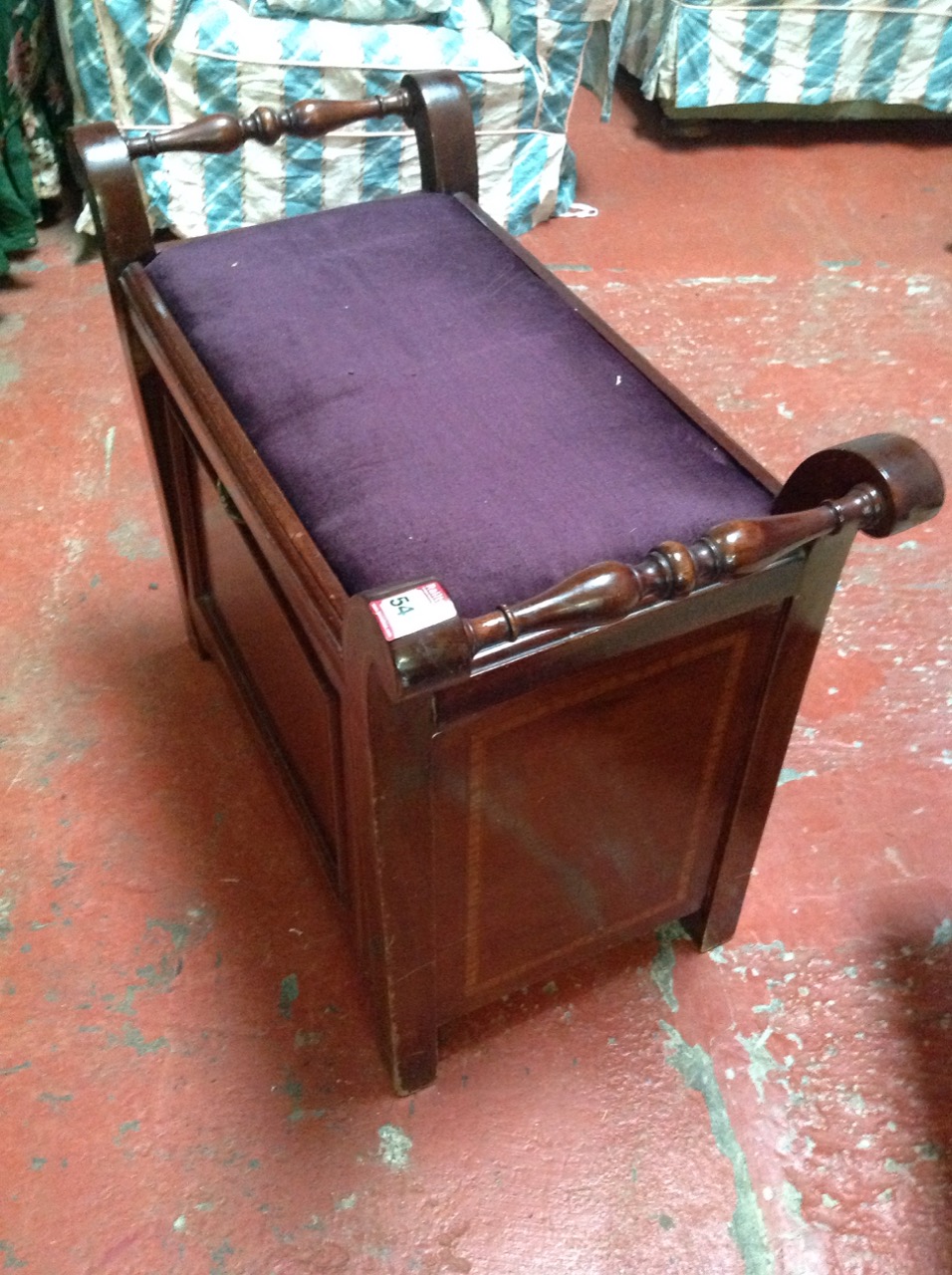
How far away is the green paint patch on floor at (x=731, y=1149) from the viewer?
114 cm

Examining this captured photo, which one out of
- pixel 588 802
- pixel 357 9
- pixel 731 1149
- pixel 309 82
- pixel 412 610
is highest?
pixel 412 610

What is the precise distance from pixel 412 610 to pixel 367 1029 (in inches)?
30.8

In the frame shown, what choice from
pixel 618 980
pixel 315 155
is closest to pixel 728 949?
pixel 618 980

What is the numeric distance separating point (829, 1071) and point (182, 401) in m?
1.06

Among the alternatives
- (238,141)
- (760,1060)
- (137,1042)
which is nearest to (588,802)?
(760,1060)

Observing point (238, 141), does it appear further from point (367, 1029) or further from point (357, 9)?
point (357, 9)

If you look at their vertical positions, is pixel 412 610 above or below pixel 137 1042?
above

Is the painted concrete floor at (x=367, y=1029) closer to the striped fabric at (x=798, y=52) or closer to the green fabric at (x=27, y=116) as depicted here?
the green fabric at (x=27, y=116)

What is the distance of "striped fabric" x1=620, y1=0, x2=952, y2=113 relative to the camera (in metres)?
2.85

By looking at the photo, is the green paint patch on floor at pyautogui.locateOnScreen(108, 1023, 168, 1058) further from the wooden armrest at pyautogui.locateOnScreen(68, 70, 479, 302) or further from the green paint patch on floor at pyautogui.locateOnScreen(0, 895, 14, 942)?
the wooden armrest at pyautogui.locateOnScreen(68, 70, 479, 302)

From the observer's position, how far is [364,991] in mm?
1322

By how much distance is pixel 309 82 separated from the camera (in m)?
2.36

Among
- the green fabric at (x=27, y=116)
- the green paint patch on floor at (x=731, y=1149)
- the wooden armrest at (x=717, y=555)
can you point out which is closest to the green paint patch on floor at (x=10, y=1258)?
the green paint patch on floor at (x=731, y=1149)

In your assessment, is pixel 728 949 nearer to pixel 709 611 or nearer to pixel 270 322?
pixel 709 611
